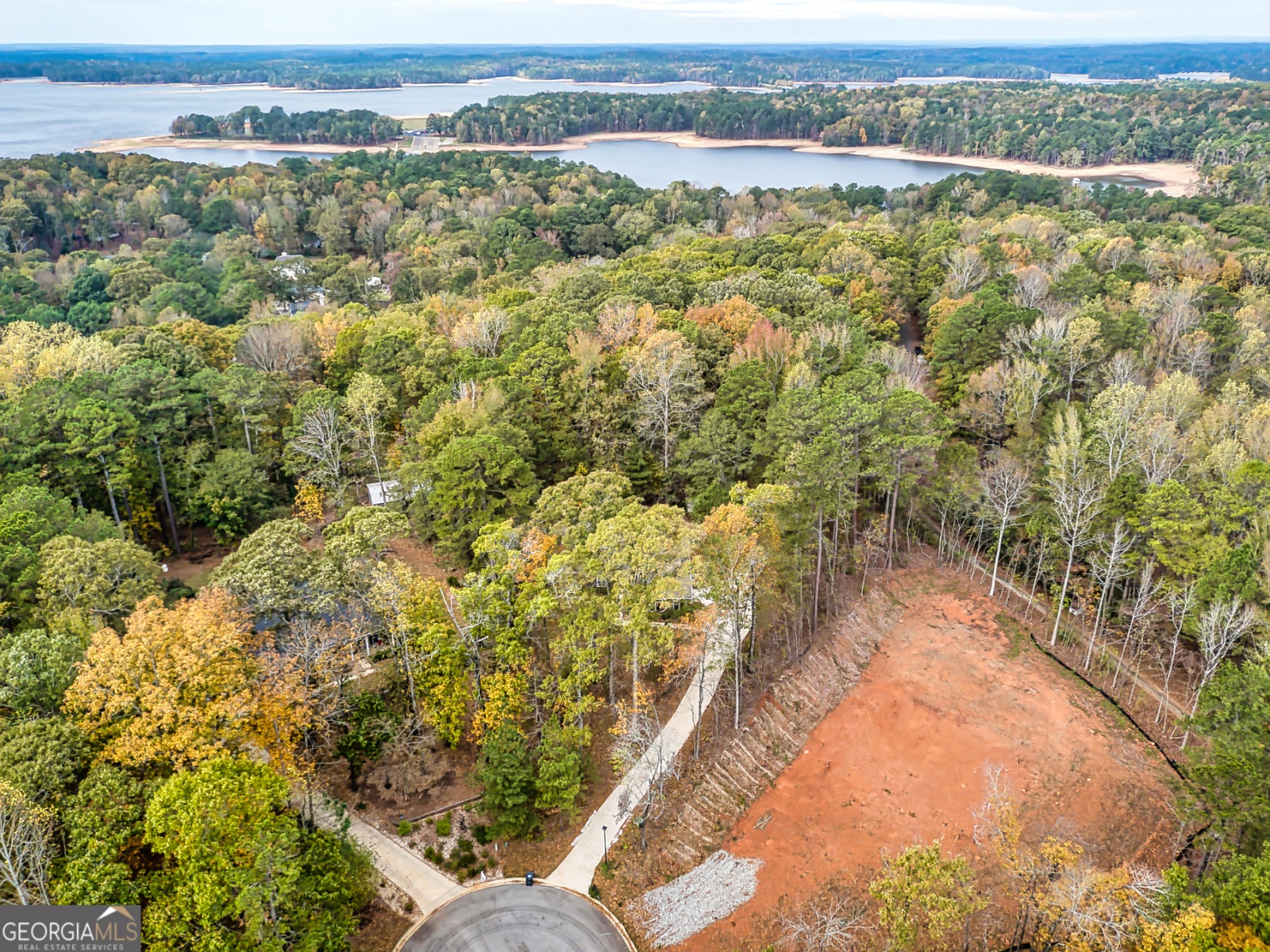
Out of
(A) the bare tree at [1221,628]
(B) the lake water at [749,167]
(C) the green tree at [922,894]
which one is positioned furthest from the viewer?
(B) the lake water at [749,167]

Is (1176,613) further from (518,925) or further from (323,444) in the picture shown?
(323,444)

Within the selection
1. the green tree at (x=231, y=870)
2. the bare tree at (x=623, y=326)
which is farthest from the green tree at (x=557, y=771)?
the bare tree at (x=623, y=326)

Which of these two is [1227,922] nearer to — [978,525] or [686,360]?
[978,525]

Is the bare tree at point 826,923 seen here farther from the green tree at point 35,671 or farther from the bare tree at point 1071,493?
the green tree at point 35,671

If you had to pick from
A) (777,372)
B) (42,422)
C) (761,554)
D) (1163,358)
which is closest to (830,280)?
(777,372)

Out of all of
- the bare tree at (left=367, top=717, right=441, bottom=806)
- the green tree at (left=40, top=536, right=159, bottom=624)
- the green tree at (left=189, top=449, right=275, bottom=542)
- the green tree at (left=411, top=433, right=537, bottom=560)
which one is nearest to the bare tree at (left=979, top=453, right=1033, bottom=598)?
the green tree at (left=411, top=433, right=537, bottom=560)

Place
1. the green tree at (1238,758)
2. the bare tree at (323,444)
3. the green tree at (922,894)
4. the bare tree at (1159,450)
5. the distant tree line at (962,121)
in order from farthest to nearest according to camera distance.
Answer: the distant tree line at (962,121) < the bare tree at (323,444) < the bare tree at (1159,450) < the green tree at (1238,758) < the green tree at (922,894)

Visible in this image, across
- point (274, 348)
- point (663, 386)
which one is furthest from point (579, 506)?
point (274, 348)
